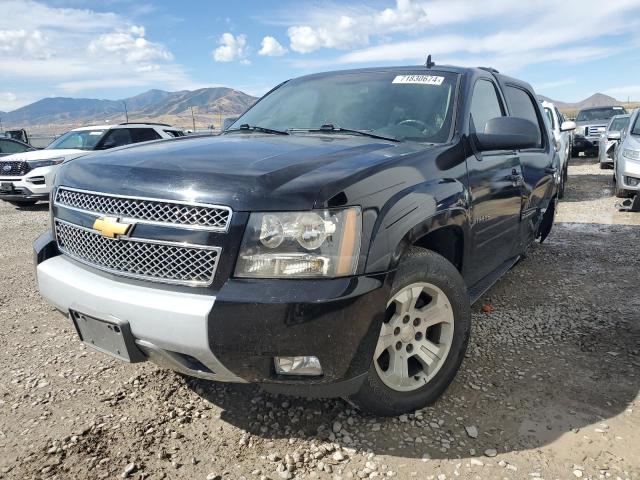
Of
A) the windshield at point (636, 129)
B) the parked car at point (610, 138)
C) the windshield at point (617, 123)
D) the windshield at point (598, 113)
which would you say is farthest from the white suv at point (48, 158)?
the windshield at point (598, 113)

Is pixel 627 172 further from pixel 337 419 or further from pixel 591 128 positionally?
pixel 591 128

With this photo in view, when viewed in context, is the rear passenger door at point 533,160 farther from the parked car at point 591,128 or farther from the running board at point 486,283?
the parked car at point 591,128

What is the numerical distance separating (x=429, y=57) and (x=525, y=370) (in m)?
2.26

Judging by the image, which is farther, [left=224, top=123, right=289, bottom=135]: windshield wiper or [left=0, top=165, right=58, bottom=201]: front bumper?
[left=0, top=165, right=58, bottom=201]: front bumper

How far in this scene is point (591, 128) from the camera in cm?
1828

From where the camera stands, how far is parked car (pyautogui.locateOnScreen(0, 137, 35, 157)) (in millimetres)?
13242

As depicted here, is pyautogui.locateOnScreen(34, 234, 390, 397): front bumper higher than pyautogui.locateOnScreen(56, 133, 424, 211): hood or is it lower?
lower

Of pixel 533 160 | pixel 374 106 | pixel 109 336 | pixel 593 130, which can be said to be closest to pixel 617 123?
pixel 593 130

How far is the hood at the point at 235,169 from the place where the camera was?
192 centimetres

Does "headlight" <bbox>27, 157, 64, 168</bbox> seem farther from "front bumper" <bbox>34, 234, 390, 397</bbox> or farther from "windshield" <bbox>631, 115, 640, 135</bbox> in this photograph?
"windshield" <bbox>631, 115, 640, 135</bbox>

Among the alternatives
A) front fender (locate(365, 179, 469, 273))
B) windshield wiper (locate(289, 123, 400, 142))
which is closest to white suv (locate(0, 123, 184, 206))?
windshield wiper (locate(289, 123, 400, 142))

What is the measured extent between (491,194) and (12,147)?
559 inches

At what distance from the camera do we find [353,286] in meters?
1.92

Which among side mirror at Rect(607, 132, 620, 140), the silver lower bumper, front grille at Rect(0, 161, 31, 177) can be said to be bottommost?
front grille at Rect(0, 161, 31, 177)
